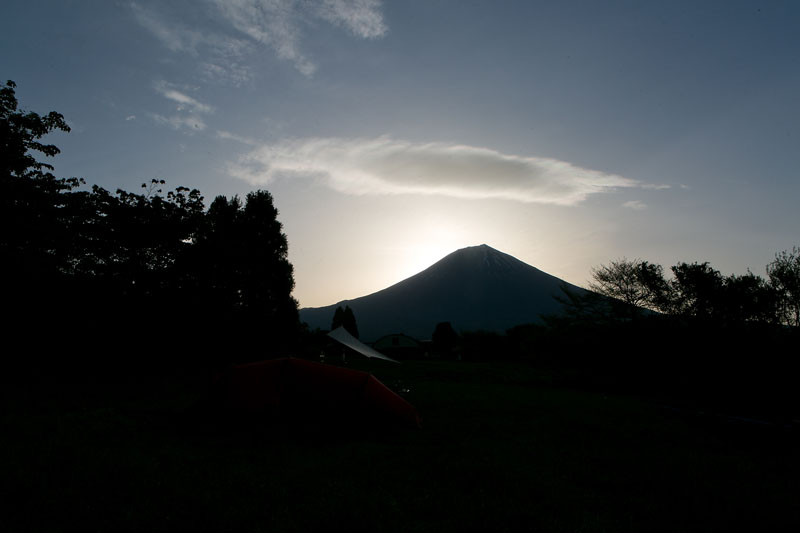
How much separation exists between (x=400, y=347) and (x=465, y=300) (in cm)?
11020

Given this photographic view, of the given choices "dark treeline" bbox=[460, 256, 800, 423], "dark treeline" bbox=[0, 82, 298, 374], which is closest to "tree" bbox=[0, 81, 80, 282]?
"dark treeline" bbox=[0, 82, 298, 374]

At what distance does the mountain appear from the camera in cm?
15588

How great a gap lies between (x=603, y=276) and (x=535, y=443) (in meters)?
25.1

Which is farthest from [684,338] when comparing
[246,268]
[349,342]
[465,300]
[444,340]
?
[465,300]

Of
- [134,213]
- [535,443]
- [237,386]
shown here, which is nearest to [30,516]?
[237,386]

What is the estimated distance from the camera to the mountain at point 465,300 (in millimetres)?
155875

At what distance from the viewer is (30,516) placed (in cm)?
383

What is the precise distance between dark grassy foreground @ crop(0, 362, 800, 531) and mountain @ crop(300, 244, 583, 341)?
134 meters

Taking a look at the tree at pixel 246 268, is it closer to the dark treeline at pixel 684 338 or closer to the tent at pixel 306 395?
the tent at pixel 306 395

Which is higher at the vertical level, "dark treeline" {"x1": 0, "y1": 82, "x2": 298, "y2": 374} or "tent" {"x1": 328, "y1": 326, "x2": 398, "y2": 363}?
"dark treeline" {"x1": 0, "y1": 82, "x2": 298, "y2": 374}

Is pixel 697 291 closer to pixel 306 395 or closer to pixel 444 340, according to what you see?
pixel 306 395

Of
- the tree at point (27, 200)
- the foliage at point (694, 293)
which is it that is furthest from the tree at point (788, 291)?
the tree at point (27, 200)

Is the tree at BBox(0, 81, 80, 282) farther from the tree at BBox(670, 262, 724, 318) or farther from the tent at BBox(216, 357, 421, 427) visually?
the tree at BBox(670, 262, 724, 318)

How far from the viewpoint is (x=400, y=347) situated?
2589 inches
